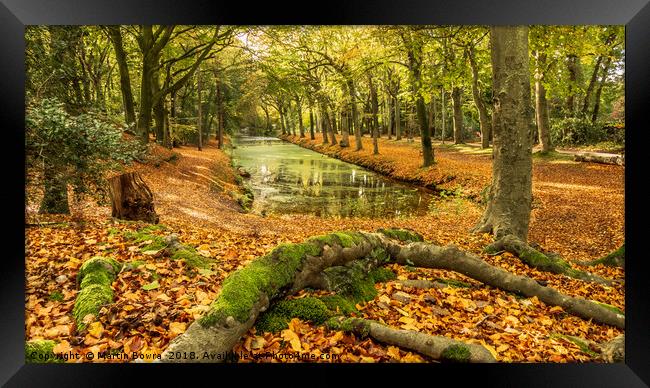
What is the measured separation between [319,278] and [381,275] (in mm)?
855

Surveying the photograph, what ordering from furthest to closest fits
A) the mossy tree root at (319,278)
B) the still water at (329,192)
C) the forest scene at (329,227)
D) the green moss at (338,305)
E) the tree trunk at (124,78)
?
the tree trunk at (124,78) < the still water at (329,192) < the green moss at (338,305) < the forest scene at (329,227) < the mossy tree root at (319,278)

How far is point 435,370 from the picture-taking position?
124 inches

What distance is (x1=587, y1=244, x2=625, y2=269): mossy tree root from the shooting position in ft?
15.1

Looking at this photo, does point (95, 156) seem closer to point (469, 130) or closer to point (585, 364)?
point (585, 364)

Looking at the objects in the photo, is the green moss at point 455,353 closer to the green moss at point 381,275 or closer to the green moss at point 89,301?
the green moss at point 381,275

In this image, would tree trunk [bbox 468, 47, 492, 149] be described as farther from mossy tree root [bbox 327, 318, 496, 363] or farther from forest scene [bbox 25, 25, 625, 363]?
mossy tree root [bbox 327, 318, 496, 363]

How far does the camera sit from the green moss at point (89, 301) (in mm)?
2727

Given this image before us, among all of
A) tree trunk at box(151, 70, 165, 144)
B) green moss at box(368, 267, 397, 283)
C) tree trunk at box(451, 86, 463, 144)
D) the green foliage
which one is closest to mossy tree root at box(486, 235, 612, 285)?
green moss at box(368, 267, 397, 283)

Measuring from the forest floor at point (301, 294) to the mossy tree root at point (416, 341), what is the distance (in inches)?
3.3

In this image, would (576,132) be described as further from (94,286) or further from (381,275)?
(94,286)

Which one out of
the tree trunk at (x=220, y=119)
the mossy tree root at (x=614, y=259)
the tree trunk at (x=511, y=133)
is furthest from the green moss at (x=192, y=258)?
the tree trunk at (x=220, y=119)
